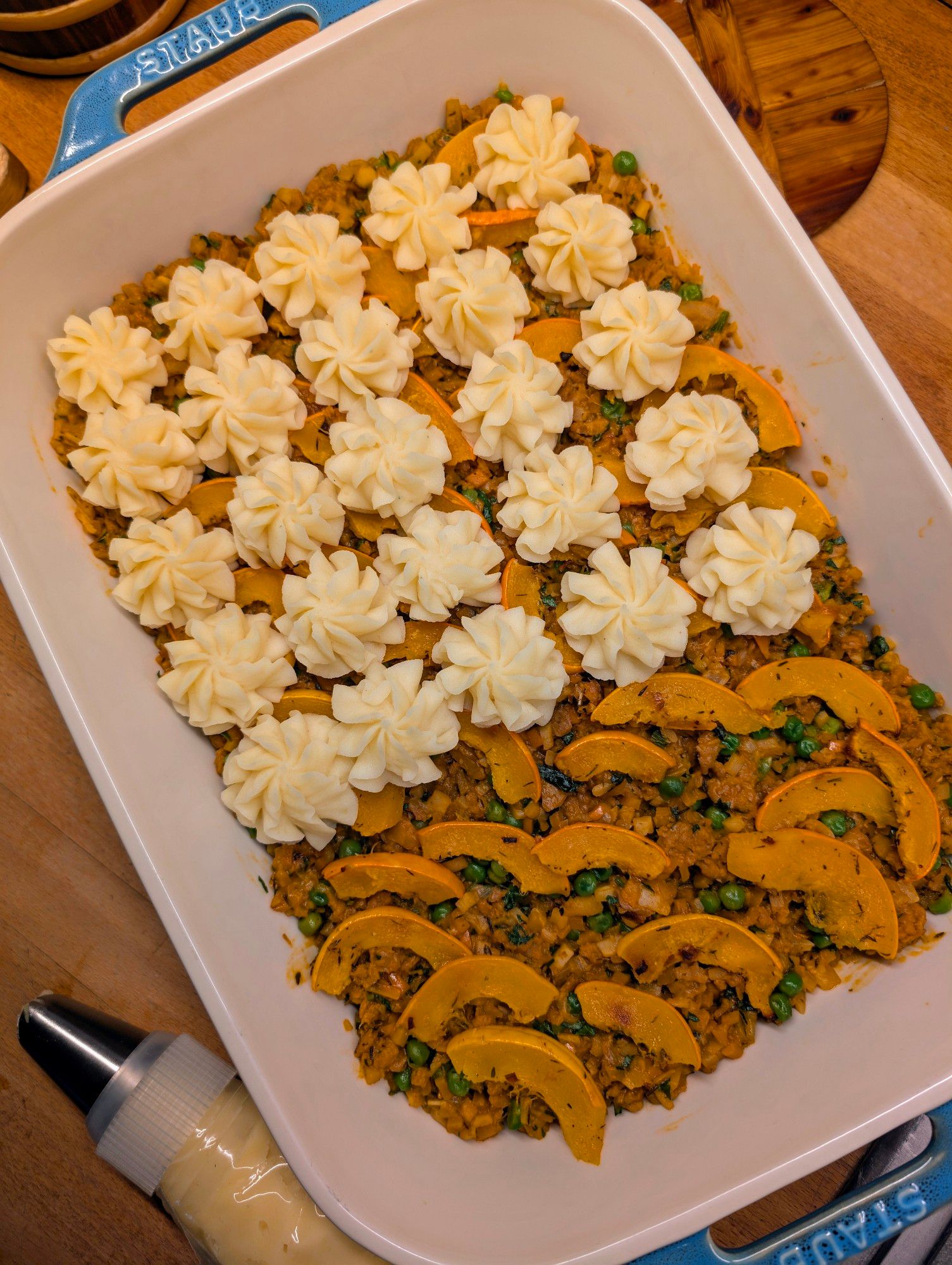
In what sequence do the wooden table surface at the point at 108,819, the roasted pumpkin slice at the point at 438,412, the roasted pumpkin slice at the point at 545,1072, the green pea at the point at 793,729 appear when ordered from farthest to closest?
the wooden table surface at the point at 108,819
the roasted pumpkin slice at the point at 438,412
the green pea at the point at 793,729
the roasted pumpkin slice at the point at 545,1072

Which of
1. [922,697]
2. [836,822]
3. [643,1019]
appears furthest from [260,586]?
[922,697]

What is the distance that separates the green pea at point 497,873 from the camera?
5.93ft

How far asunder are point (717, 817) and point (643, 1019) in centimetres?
42

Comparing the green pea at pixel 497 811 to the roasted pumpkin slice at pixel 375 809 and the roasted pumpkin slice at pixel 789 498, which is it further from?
the roasted pumpkin slice at pixel 789 498

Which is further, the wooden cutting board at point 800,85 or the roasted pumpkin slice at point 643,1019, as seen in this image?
the wooden cutting board at point 800,85

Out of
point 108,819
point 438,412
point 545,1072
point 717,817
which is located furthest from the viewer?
point 108,819

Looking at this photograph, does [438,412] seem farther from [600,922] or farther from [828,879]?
[828,879]

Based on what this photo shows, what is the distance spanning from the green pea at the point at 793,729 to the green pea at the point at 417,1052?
96 centimetres

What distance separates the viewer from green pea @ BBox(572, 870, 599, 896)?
181 cm

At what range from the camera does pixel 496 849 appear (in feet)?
5.89

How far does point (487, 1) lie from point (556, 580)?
1193 mm

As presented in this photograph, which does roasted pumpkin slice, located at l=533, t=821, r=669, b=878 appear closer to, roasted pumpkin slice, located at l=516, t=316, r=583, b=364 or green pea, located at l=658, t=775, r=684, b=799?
green pea, located at l=658, t=775, r=684, b=799

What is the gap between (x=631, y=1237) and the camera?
1.60 m

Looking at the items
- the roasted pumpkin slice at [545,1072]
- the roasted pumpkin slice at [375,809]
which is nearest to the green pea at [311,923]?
the roasted pumpkin slice at [375,809]
